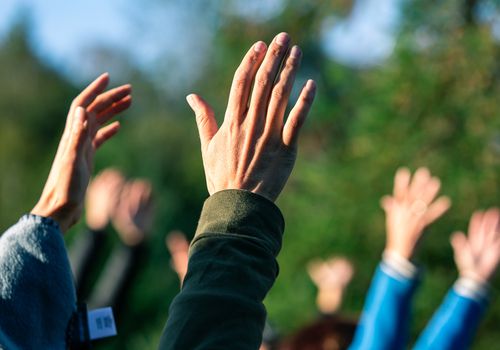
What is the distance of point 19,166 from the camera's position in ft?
73.9

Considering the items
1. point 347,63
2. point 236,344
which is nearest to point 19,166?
point 347,63

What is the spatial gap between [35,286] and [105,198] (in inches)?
107

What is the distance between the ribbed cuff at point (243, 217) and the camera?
155cm

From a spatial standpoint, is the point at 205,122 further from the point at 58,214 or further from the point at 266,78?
the point at 58,214

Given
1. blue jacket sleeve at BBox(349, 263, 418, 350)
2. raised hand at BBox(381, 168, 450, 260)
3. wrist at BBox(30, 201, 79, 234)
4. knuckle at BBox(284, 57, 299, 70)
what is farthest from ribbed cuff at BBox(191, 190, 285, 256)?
raised hand at BBox(381, 168, 450, 260)

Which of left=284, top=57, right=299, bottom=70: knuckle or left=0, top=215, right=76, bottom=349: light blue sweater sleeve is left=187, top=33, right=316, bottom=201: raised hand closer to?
left=284, top=57, right=299, bottom=70: knuckle

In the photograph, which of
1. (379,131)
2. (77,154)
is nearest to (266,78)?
(77,154)

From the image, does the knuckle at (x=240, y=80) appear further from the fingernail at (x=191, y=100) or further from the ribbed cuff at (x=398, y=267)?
the ribbed cuff at (x=398, y=267)

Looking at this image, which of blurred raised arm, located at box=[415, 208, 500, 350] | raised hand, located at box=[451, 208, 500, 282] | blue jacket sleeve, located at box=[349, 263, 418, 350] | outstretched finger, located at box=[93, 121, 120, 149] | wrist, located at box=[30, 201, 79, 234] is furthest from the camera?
raised hand, located at box=[451, 208, 500, 282]

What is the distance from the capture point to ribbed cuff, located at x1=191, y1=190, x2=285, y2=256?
1.55 metres

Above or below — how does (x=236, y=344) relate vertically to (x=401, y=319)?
above

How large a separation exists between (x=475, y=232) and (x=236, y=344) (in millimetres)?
2065

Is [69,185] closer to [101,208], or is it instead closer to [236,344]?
[236,344]

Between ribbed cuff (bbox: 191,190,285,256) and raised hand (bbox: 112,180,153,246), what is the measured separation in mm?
2861
